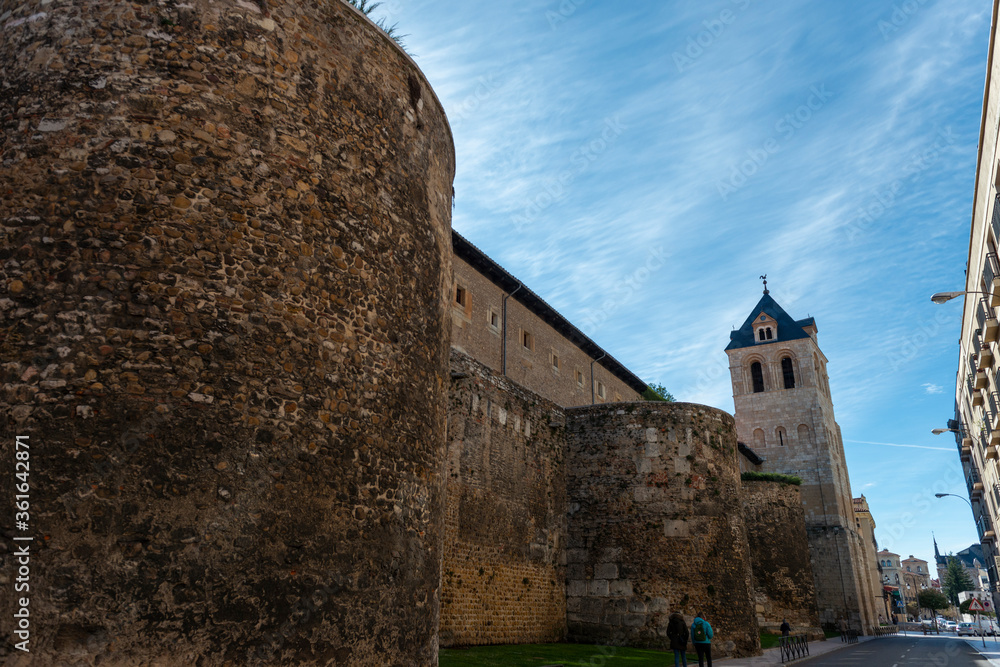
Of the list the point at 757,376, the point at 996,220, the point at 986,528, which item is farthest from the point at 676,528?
the point at 757,376

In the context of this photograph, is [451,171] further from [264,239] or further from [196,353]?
A: [196,353]

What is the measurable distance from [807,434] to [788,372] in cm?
470

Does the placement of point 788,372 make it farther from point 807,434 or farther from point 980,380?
point 980,380

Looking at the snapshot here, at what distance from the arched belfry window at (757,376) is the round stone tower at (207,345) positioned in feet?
149

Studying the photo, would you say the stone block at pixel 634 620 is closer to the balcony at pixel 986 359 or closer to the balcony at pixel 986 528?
the balcony at pixel 986 359

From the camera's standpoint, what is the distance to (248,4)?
17.5 ft

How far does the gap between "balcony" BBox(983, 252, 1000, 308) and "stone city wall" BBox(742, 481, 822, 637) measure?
41.2ft

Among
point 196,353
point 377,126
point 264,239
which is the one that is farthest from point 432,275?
point 196,353

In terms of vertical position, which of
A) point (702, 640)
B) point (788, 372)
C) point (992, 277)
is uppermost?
point (788, 372)

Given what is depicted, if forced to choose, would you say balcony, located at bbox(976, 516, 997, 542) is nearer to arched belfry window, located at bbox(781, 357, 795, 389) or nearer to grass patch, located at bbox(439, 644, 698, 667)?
arched belfry window, located at bbox(781, 357, 795, 389)

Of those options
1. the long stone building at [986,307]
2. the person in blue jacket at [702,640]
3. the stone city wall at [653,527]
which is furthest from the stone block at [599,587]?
the long stone building at [986,307]

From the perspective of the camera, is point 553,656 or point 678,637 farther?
point 553,656

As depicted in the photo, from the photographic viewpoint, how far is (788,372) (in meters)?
46.7

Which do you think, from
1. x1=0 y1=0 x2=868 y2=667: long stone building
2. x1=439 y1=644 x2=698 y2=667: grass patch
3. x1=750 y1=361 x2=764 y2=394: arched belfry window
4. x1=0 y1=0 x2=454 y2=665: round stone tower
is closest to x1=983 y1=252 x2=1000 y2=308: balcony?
x1=439 y1=644 x2=698 y2=667: grass patch
